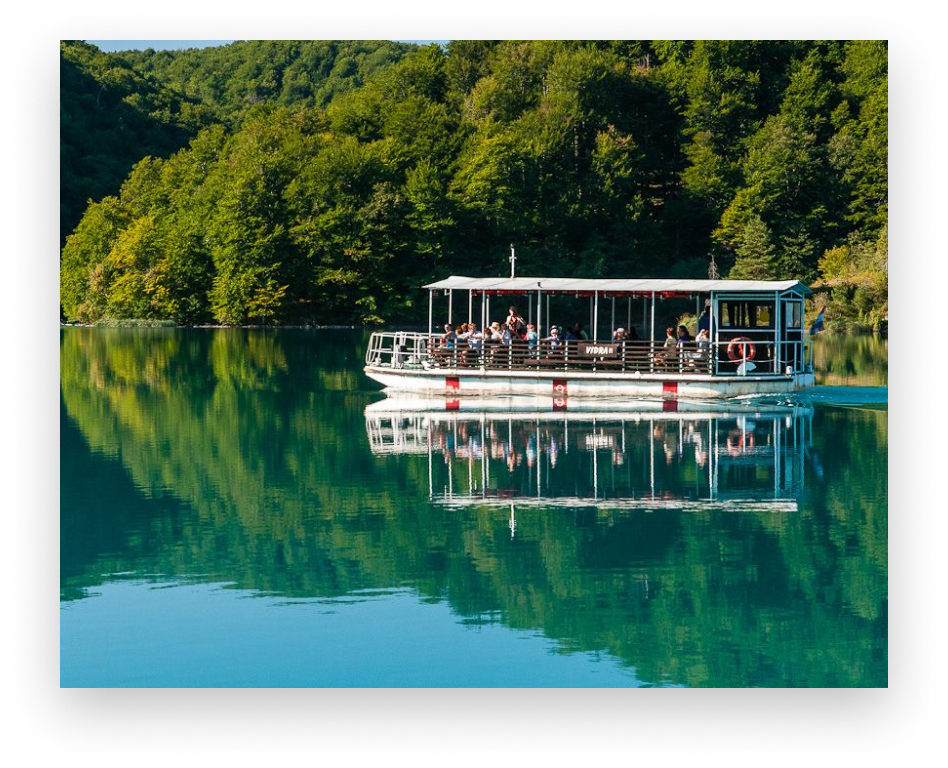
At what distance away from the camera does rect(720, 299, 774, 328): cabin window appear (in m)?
32.3

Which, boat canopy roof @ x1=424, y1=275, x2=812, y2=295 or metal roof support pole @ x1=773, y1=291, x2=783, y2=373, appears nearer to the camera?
metal roof support pole @ x1=773, y1=291, x2=783, y2=373

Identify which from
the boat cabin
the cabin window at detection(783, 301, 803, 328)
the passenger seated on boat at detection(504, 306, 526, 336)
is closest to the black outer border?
the boat cabin

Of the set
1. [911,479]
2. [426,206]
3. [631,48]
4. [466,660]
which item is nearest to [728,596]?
[466,660]

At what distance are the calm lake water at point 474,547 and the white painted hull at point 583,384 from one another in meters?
0.81

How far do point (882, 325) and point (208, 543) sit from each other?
179 ft

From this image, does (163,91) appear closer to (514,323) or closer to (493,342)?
(514,323)

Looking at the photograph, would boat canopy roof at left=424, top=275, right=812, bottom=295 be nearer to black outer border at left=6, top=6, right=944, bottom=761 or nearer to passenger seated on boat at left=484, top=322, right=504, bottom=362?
passenger seated on boat at left=484, top=322, right=504, bottom=362

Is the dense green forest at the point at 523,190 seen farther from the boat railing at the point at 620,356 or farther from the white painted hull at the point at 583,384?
the white painted hull at the point at 583,384

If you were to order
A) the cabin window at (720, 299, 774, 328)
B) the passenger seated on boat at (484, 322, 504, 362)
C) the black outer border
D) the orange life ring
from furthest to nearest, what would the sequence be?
the passenger seated on boat at (484, 322, 504, 362) → the cabin window at (720, 299, 774, 328) → the orange life ring → the black outer border

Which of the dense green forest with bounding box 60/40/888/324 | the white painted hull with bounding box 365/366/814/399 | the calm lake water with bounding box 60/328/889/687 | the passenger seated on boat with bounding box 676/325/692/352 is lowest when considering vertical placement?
the calm lake water with bounding box 60/328/889/687

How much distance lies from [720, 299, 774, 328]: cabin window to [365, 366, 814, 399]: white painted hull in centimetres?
171

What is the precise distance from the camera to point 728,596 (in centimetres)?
1330

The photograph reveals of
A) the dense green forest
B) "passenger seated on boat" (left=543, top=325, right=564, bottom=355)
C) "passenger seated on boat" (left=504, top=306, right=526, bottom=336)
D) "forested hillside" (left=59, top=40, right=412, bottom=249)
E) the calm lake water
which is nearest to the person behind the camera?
the calm lake water

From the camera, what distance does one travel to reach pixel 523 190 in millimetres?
81250
